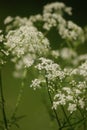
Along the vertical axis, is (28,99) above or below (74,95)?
above

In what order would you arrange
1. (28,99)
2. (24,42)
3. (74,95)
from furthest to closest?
(28,99) → (24,42) → (74,95)

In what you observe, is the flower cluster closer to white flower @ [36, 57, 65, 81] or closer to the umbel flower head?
white flower @ [36, 57, 65, 81]

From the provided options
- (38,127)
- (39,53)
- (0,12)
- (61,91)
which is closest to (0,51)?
(39,53)

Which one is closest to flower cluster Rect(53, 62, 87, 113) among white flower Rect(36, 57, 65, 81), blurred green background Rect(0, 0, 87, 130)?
white flower Rect(36, 57, 65, 81)

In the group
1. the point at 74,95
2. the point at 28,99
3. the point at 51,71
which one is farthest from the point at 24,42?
the point at 28,99

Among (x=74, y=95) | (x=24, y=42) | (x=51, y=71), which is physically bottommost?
(x=74, y=95)

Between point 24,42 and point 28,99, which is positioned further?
point 28,99

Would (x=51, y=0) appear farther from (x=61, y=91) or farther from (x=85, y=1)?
(x=61, y=91)

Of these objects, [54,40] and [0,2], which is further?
[0,2]

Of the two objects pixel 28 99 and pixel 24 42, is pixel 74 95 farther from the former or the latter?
pixel 28 99

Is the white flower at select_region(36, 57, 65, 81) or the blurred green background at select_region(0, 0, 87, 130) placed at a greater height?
the blurred green background at select_region(0, 0, 87, 130)

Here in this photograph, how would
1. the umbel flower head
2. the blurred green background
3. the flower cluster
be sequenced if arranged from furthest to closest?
the blurred green background
the umbel flower head
the flower cluster
